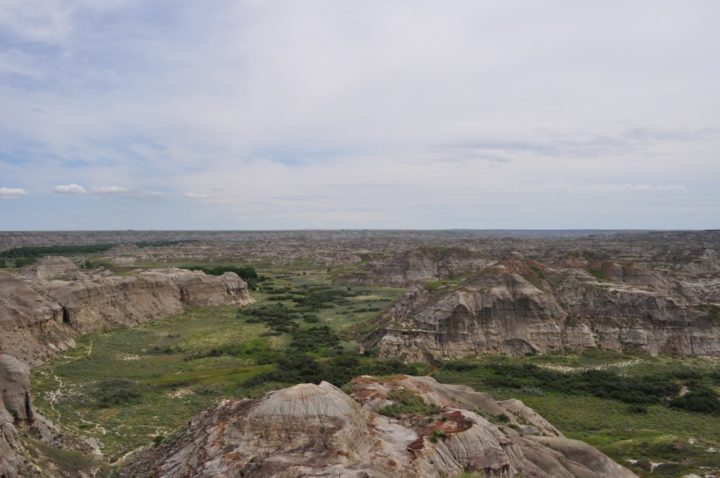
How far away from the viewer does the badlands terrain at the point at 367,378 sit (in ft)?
68.0

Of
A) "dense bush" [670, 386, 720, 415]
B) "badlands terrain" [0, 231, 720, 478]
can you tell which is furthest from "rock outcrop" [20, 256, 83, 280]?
"dense bush" [670, 386, 720, 415]

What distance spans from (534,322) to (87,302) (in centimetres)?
5138

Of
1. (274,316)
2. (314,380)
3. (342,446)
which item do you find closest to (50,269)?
(274,316)

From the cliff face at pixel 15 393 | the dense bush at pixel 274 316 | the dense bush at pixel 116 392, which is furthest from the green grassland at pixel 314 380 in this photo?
the cliff face at pixel 15 393

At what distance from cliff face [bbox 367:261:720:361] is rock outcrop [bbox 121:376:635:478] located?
28261mm

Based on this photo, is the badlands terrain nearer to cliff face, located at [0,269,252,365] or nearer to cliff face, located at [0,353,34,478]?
cliff face, located at [0,353,34,478]

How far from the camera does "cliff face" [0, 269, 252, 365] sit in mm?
48312

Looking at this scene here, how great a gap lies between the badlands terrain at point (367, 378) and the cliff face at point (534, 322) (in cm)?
20

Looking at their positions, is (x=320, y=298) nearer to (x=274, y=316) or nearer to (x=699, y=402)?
(x=274, y=316)

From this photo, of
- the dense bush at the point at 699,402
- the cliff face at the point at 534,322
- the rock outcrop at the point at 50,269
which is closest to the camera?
the dense bush at the point at 699,402

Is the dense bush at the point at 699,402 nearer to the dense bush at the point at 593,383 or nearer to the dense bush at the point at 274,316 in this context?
the dense bush at the point at 593,383

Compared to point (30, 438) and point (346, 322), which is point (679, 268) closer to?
point (346, 322)

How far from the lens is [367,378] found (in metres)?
29.3

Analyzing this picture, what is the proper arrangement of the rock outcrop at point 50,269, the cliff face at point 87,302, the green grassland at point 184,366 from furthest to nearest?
the rock outcrop at point 50,269, the cliff face at point 87,302, the green grassland at point 184,366
